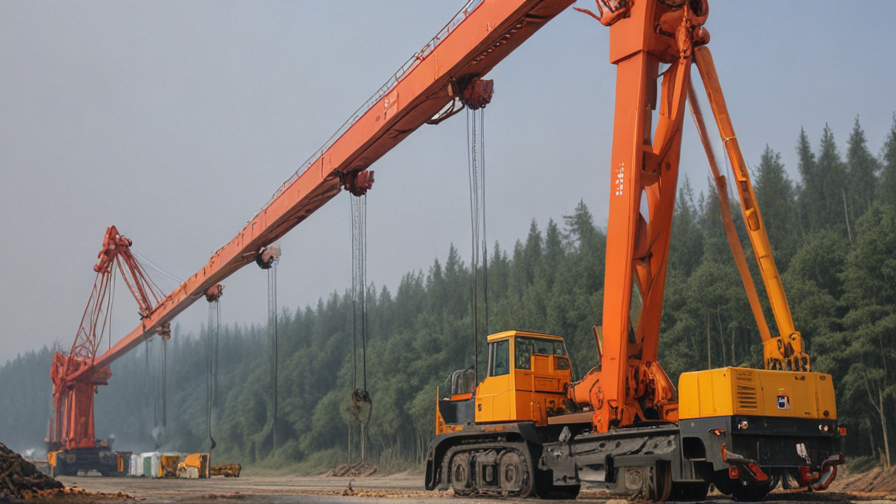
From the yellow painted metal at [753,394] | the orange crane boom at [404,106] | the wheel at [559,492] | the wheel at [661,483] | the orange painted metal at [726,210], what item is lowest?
the wheel at [559,492]

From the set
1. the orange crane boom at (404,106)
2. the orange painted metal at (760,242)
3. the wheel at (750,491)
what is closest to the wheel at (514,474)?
the wheel at (750,491)

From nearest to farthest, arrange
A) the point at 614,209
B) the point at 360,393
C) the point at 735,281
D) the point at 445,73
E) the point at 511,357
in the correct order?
the point at 614,209 < the point at 511,357 < the point at 445,73 < the point at 360,393 < the point at 735,281

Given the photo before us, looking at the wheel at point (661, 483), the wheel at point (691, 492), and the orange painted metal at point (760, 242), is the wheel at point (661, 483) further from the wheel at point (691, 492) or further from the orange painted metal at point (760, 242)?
the orange painted metal at point (760, 242)

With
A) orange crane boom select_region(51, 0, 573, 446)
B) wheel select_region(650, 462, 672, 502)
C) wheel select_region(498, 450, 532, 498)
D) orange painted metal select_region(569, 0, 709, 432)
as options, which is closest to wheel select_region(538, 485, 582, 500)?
wheel select_region(498, 450, 532, 498)

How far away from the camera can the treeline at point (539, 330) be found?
36656 millimetres

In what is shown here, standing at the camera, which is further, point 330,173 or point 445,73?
point 330,173

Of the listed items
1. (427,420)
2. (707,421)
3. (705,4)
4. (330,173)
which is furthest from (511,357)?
(427,420)

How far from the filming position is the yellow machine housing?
48.2 ft

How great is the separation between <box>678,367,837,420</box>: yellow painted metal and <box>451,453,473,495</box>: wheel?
530 centimetres

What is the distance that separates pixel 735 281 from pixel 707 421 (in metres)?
35.9

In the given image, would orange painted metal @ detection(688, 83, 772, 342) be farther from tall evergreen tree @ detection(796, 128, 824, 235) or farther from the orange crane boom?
tall evergreen tree @ detection(796, 128, 824, 235)

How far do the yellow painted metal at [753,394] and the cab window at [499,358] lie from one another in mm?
Result: 3899

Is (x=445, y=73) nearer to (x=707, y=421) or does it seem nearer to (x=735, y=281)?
(x=707, y=421)

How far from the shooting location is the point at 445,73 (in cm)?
1823
